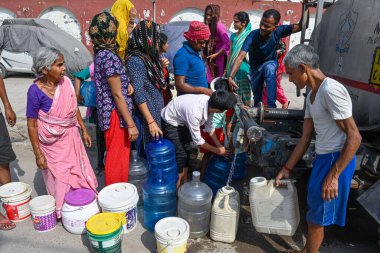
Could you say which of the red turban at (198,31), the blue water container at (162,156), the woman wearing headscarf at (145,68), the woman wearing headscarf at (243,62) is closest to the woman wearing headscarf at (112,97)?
the woman wearing headscarf at (145,68)

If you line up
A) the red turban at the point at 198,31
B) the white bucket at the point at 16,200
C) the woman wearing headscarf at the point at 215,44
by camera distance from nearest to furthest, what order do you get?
the white bucket at the point at 16,200, the red turban at the point at 198,31, the woman wearing headscarf at the point at 215,44

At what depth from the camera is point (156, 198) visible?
313 centimetres

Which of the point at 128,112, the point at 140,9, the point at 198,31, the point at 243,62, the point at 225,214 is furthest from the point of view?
the point at 140,9

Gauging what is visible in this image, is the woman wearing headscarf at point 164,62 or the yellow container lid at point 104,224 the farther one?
the woman wearing headscarf at point 164,62

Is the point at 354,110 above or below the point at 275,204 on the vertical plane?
above

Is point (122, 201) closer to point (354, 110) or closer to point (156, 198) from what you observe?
point (156, 198)

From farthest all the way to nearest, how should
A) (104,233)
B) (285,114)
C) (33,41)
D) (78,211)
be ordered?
1. (33,41)
2. (285,114)
3. (78,211)
4. (104,233)

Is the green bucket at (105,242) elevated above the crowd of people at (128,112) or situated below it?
below

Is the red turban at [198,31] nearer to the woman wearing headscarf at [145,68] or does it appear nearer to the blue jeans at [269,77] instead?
the woman wearing headscarf at [145,68]

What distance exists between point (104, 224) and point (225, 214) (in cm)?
106

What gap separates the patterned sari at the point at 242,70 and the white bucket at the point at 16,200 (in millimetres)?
3159

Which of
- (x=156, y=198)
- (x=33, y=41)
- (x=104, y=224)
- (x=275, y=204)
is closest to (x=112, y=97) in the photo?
(x=156, y=198)

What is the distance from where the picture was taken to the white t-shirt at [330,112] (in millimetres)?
2035

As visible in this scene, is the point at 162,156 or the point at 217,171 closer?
the point at 162,156
